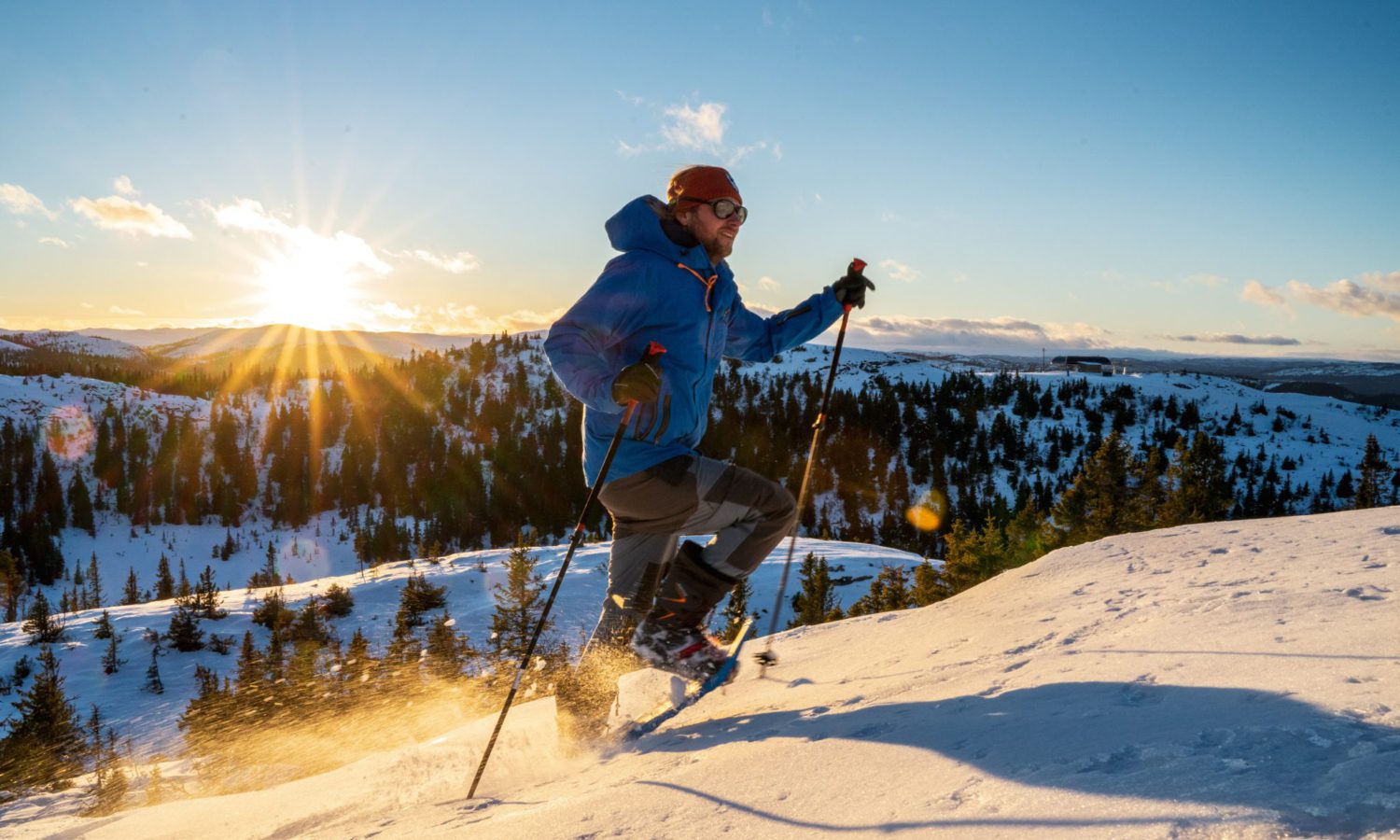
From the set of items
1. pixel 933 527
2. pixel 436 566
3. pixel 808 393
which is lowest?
pixel 933 527

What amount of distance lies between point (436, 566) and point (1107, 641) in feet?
160

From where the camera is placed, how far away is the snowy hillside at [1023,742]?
5.43 ft

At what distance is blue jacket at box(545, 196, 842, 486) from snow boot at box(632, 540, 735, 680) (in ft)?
2.36

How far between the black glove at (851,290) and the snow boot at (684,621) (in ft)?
6.24

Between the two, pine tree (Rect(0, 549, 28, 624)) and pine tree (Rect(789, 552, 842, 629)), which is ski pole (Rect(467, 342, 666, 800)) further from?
pine tree (Rect(0, 549, 28, 624))

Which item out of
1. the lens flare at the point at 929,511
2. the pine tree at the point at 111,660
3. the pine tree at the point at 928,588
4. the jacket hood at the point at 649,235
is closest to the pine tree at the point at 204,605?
the pine tree at the point at 111,660

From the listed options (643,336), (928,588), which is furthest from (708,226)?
(928,588)

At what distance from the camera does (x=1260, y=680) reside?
7.52ft

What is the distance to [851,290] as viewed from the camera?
468cm

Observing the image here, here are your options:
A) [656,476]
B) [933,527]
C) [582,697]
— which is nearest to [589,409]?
[656,476]

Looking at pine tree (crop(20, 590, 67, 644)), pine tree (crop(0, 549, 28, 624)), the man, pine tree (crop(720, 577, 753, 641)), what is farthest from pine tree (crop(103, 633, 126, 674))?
the man

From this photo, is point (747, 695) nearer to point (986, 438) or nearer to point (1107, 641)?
point (1107, 641)

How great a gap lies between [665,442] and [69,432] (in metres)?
187

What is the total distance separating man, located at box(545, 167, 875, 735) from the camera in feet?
11.9
